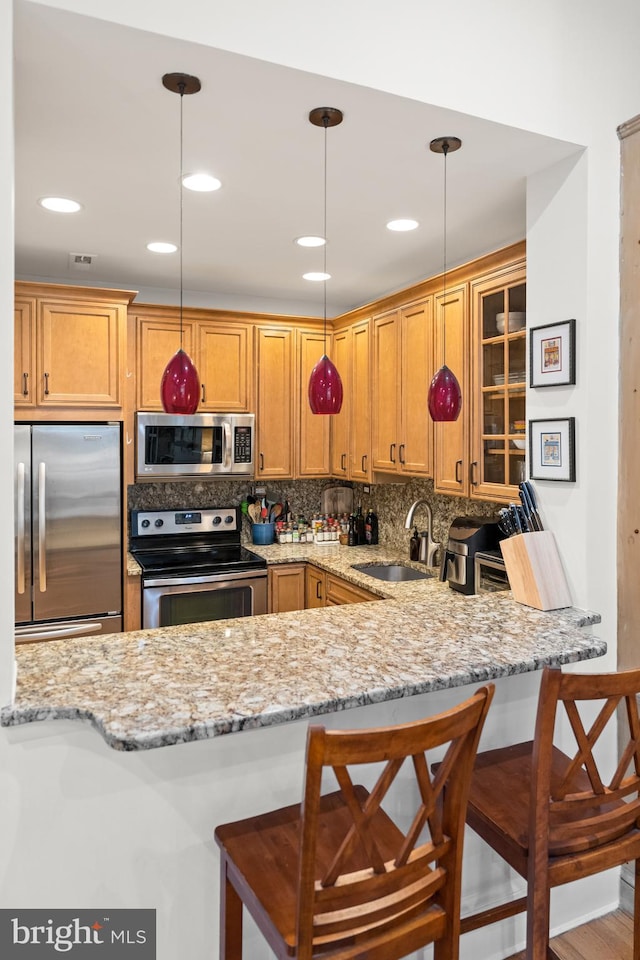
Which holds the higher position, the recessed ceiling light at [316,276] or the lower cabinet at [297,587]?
the recessed ceiling light at [316,276]

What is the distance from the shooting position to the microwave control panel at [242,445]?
4051mm

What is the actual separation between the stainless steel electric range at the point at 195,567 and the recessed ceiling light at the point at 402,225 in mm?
2042

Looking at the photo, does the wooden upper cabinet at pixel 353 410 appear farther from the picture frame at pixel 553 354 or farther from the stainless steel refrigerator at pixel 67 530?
the picture frame at pixel 553 354

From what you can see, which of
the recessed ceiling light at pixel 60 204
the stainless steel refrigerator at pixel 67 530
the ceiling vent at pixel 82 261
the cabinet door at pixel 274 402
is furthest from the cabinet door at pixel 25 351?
the cabinet door at pixel 274 402

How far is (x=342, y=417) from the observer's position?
4.27m

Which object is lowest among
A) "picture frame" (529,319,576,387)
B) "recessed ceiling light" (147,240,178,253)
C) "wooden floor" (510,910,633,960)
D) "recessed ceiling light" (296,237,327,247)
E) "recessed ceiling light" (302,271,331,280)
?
"wooden floor" (510,910,633,960)

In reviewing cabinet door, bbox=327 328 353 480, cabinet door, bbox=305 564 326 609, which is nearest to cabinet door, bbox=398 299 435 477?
cabinet door, bbox=327 328 353 480

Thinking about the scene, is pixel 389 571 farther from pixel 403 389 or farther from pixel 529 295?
pixel 529 295

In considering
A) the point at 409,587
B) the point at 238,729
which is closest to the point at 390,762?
the point at 238,729

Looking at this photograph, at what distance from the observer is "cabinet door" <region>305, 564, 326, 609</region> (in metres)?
3.81

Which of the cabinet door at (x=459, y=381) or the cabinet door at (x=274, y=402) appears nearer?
the cabinet door at (x=459, y=381)

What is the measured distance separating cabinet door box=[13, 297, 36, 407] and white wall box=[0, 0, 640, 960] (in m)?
2.16

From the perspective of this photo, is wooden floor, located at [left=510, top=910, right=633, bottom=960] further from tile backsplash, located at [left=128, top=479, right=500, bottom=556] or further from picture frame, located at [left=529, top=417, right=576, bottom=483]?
tile backsplash, located at [left=128, top=479, right=500, bottom=556]

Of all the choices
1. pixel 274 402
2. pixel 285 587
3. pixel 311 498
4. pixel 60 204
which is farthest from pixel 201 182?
pixel 311 498
